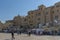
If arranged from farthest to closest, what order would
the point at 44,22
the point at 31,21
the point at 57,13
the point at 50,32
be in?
the point at 31,21 < the point at 44,22 < the point at 57,13 < the point at 50,32

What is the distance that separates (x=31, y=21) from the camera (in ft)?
260

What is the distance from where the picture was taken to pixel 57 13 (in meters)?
67.0

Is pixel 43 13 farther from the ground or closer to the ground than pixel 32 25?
farther from the ground

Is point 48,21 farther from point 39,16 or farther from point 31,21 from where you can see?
point 31,21

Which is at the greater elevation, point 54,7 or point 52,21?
point 54,7

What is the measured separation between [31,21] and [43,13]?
28.3 feet

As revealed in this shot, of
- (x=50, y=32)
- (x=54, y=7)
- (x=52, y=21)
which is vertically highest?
(x=54, y=7)

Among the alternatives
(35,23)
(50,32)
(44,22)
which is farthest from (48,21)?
(50,32)

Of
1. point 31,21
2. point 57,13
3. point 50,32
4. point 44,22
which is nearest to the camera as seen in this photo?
point 50,32

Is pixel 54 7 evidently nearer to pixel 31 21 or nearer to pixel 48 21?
pixel 48 21

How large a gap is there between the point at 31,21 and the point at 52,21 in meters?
14.1

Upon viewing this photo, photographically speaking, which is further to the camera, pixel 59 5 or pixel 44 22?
pixel 44 22

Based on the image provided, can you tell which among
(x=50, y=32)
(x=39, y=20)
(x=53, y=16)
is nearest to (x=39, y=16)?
(x=39, y=20)

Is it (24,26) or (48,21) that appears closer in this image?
(48,21)
